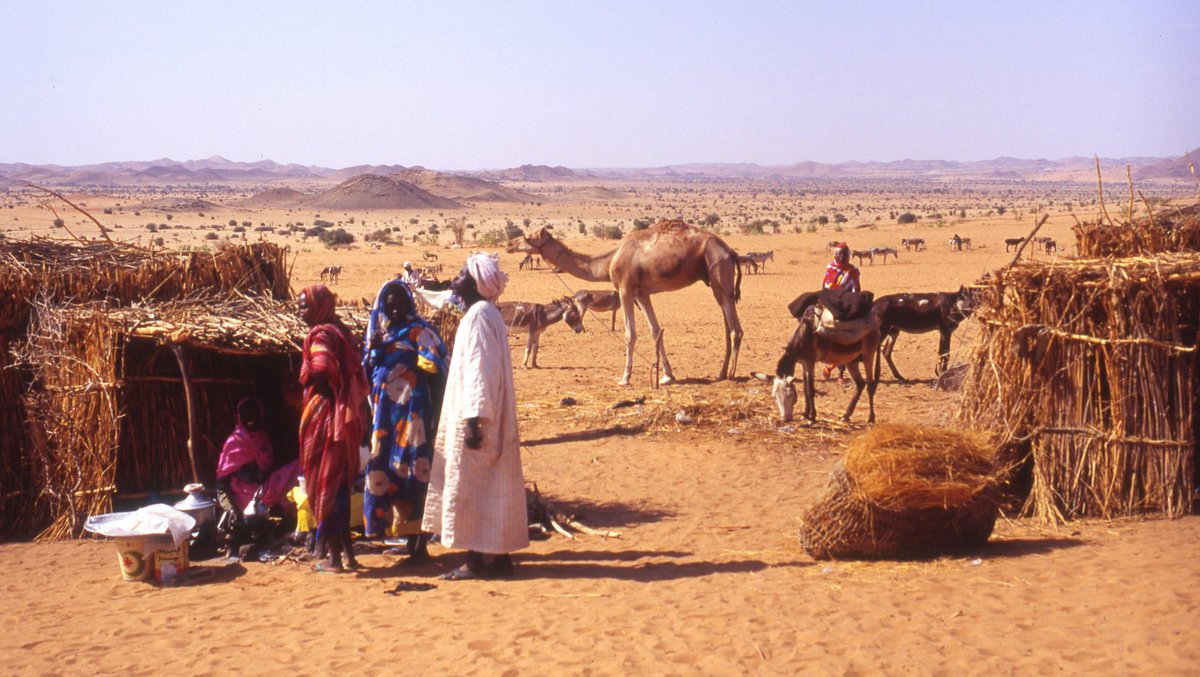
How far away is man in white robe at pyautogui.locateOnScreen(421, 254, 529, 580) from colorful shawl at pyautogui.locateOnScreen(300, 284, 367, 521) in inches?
25.2

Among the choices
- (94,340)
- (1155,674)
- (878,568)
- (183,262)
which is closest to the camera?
(1155,674)

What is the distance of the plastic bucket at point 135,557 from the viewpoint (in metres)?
7.78

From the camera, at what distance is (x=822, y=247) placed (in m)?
43.7

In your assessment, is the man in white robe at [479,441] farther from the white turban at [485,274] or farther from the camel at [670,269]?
the camel at [670,269]

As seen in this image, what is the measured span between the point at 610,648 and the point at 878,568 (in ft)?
7.83

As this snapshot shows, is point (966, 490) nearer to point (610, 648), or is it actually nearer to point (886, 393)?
point (610, 648)

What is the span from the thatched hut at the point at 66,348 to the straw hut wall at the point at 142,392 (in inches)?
0.5

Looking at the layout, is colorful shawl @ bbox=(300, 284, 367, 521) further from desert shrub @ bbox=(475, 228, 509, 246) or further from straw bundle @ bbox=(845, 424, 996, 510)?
desert shrub @ bbox=(475, 228, 509, 246)

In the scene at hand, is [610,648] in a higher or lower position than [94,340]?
lower

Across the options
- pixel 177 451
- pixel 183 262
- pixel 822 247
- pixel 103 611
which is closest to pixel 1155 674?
pixel 103 611

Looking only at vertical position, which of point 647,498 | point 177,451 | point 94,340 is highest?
point 94,340

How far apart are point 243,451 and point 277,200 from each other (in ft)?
290

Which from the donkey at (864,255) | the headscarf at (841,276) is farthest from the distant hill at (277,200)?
the headscarf at (841,276)

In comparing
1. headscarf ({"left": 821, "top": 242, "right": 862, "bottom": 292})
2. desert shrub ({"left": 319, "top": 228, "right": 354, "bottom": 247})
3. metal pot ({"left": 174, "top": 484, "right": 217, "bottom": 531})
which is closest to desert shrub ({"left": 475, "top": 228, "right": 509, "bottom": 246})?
desert shrub ({"left": 319, "top": 228, "right": 354, "bottom": 247})
